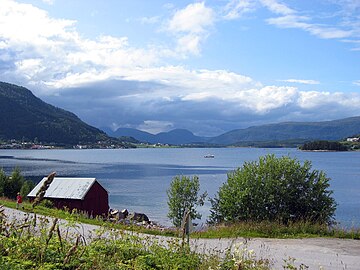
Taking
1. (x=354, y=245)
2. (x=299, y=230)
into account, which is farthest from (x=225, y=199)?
(x=354, y=245)

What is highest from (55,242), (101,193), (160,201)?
(55,242)

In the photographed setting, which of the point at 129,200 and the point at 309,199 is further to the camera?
the point at 129,200

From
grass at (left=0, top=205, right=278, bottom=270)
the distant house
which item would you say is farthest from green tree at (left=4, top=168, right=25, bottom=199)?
grass at (left=0, top=205, right=278, bottom=270)

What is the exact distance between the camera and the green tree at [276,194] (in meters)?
25.0

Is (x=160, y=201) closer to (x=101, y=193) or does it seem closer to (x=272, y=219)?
(x=101, y=193)

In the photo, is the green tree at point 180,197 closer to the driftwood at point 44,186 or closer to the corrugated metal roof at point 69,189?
the corrugated metal roof at point 69,189

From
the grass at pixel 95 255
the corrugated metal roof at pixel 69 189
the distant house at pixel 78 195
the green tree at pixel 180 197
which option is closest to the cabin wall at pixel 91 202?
the distant house at pixel 78 195

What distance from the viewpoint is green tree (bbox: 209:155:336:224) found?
82.1ft

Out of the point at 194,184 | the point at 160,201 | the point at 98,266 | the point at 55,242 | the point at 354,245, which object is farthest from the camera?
the point at 160,201

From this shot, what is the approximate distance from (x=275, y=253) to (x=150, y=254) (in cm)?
623

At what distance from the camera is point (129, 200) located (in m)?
71.9

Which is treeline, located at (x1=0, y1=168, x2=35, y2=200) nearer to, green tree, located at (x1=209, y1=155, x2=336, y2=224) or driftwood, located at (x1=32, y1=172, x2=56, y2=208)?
green tree, located at (x1=209, y1=155, x2=336, y2=224)

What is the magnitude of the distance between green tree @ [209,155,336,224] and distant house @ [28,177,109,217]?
63.3 ft

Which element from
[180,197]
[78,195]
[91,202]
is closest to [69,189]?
[78,195]
